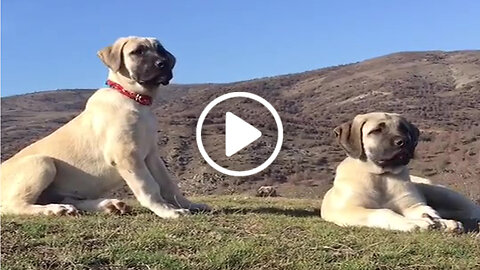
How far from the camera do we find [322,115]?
6494 cm

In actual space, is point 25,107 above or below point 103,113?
below

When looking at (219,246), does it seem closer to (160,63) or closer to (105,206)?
(105,206)

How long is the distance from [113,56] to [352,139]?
254cm

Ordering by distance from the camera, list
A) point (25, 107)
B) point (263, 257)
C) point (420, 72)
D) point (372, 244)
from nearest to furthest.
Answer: point (263, 257), point (372, 244), point (420, 72), point (25, 107)

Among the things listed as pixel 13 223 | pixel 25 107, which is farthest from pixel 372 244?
pixel 25 107

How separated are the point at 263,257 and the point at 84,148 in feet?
9.67

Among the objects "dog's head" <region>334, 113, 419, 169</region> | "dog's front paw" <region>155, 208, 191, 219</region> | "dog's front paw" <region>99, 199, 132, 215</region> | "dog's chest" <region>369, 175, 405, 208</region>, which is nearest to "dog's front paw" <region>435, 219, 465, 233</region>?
"dog's chest" <region>369, 175, 405, 208</region>

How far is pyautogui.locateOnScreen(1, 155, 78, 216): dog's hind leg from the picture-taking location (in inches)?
281

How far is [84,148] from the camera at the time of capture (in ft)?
24.1

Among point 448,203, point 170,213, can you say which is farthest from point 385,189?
point 170,213

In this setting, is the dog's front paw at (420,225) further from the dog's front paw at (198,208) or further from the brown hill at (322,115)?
the brown hill at (322,115)

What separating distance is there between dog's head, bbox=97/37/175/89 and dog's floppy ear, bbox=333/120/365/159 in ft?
6.06

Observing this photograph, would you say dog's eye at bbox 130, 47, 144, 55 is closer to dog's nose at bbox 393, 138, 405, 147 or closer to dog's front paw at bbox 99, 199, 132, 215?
dog's front paw at bbox 99, 199, 132, 215

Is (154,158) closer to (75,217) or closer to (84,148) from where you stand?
(84,148)
